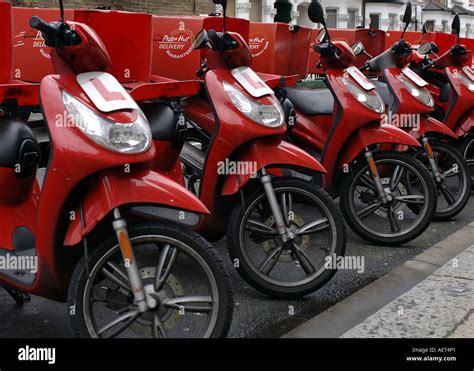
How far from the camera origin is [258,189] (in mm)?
3676

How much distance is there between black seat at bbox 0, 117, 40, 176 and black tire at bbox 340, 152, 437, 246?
6.85 ft

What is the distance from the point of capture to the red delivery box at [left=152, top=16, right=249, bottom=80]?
239 inches

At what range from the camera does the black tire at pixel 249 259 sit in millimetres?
3641

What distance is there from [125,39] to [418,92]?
7.14 ft

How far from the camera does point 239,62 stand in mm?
4082

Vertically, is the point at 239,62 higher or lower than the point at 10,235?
higher

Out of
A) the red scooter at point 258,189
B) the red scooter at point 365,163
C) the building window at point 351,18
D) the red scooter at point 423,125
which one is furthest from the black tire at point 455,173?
the building window at point 351,18

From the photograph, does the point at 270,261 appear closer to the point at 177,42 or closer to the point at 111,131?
the point at 111,131

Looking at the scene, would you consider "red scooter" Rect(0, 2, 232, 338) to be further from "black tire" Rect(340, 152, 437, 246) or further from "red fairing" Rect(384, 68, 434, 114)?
"red fairing" Rect(384, 68, 434, 114)

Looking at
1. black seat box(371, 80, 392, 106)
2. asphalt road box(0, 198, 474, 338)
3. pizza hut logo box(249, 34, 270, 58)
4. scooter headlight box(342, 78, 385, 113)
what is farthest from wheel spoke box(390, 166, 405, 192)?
pizza hut logo box(249, 34, 270, 58)

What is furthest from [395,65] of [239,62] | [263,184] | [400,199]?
[263,184]
